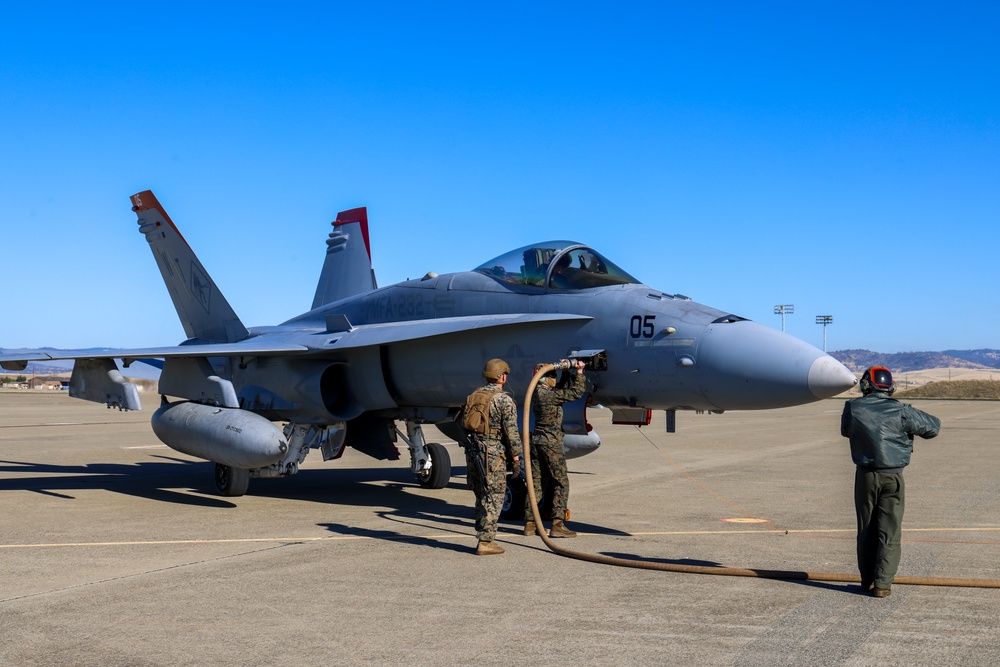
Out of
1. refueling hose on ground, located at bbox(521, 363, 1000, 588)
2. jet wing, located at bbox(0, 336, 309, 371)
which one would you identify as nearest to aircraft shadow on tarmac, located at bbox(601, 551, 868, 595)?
refueling hose on ground, located at bbox(521, 363, 1000, 588)

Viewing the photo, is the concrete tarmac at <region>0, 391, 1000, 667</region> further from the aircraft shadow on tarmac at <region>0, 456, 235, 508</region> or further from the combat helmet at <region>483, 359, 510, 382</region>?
the combat helmet at <region>483, 359, 510, 382</region>

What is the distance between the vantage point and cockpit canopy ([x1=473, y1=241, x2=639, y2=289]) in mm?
10242

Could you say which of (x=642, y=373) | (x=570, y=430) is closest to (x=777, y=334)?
(x=642, y=373)

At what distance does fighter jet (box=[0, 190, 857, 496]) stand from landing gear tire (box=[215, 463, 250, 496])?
17 millimetres

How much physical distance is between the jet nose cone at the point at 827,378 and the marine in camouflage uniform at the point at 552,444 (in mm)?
2193

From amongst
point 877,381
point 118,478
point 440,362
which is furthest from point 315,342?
point 877,381

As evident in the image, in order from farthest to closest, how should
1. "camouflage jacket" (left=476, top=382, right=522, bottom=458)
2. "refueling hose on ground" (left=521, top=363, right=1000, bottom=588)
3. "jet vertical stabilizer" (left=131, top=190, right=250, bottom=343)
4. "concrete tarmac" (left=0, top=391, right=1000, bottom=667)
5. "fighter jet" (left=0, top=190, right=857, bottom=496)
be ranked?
1. "jet vertical stabilizer" (left=131, top=190, right=250, bottom=343)
2. "fighter jet" (left=0, top=190, right=857, bottom=496)
3. "camouflage jacket" (left=476, top=382, right=522, bottom=458)
4. "refueling hose on ground" (left=521, top=363, right=1000, bottom=588)
5. "concrete tarmac" (left=0, top=391, right=1000, bottom=667)

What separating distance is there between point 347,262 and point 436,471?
16.7ft

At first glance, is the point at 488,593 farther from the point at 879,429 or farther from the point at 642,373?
the point at 642,373

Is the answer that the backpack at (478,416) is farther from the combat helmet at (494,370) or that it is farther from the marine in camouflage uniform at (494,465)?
the combat helmet at (494,370)

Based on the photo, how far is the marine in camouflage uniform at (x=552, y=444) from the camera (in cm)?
896

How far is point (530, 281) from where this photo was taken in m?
10.6

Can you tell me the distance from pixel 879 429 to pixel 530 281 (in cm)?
494

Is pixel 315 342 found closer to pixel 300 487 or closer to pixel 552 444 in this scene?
pixel 300 487
